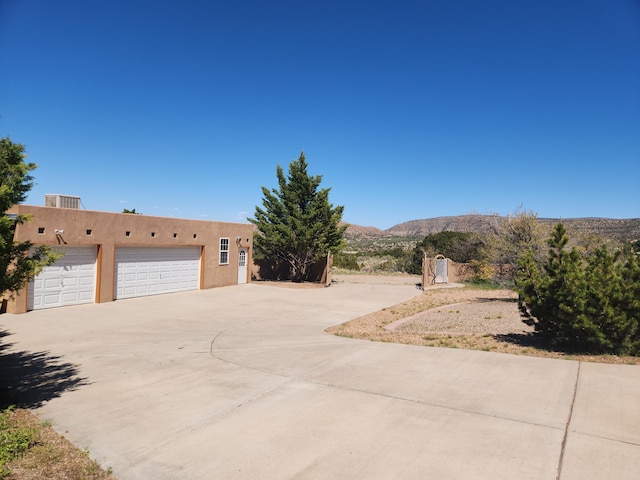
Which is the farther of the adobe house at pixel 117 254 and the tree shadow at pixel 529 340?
the adobe house at pixel 117 254

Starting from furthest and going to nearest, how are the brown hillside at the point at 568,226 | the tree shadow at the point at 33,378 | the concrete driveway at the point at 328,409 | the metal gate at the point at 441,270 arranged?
the metal gate at the point at 441,270 < the brown hillside at the point at 568,226 < the tree shadow at the point at 33,378 < the concrete driveway at the point at 328,409

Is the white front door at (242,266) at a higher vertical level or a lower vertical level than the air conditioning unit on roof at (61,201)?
lower

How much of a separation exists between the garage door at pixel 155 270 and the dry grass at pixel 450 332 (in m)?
9.92

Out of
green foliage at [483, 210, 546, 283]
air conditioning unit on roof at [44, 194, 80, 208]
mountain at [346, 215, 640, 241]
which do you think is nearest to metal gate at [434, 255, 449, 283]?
mountain at [346, 215, 640, 241]

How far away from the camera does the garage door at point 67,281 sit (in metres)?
14.4

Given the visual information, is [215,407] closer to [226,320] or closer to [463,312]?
[226,320]

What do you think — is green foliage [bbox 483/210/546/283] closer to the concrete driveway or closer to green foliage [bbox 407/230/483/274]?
green foliage [bbox 407/230/483/274]

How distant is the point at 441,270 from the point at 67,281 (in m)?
20.7

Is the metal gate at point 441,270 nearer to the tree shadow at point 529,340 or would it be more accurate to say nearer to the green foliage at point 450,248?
the green foliage at point 450,248

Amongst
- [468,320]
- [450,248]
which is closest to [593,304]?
[468,320]

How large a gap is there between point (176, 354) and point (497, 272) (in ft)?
62.5

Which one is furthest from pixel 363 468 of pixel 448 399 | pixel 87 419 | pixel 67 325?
pixel 67 325

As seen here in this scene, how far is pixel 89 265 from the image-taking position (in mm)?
16203

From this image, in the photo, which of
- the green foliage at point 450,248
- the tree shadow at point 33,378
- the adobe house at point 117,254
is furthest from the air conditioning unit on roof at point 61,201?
the green foliage at point 450,248
